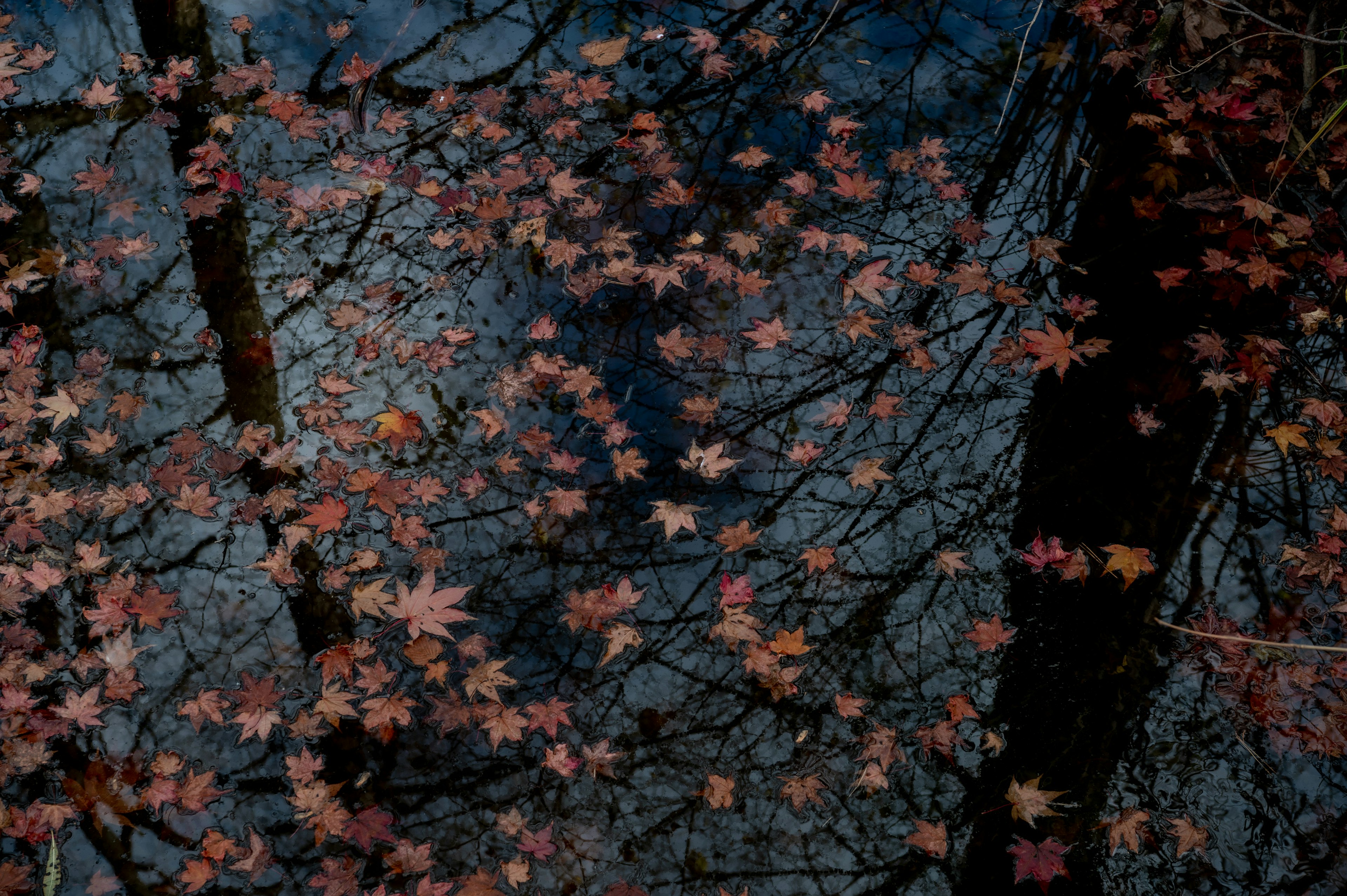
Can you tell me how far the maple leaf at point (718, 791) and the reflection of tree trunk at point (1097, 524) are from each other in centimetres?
71

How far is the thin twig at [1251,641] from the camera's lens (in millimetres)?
2611

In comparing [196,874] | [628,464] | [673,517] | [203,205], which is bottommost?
[196,874]

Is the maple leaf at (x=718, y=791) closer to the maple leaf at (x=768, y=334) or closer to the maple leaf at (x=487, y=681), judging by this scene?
the maple leaf at (x=487, y=681)

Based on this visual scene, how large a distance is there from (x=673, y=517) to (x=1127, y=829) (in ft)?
5.69

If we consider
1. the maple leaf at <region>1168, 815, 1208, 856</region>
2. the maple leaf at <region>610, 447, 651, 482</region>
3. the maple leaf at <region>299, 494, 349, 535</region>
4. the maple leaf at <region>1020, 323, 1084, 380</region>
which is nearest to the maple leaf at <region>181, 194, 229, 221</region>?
the maple leaf at <region>299, 494, 349, 535</region>

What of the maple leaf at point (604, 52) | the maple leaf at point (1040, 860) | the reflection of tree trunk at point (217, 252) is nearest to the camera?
the maple leaf at point (1040, 860)

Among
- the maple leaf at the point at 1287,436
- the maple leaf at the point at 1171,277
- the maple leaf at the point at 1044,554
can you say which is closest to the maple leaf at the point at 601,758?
the maple leaf at the point at 1044,554

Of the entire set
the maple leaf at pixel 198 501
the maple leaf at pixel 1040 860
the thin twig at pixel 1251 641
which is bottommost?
the maple leaf at pixel 1040 860

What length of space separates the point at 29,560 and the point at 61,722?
642 millimetres

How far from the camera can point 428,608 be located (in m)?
2.81

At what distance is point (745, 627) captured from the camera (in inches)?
109

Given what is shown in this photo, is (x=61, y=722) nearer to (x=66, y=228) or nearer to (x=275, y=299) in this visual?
(x=275, y=299)

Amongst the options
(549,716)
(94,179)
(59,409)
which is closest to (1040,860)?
(549,716)

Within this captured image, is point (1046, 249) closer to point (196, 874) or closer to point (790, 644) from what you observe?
point (790, 644)
